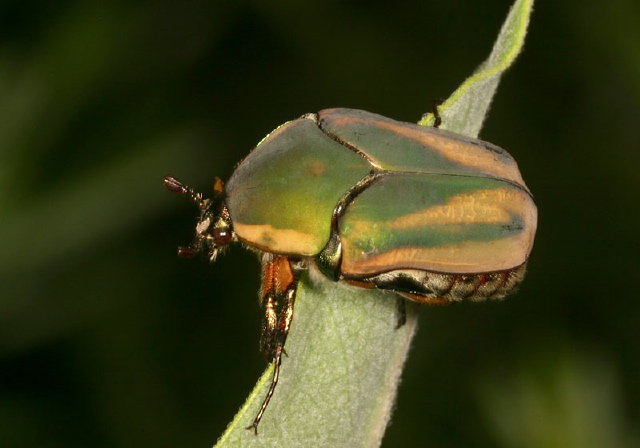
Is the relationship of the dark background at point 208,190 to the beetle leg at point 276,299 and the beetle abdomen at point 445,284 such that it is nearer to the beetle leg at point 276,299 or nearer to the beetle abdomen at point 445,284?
the beetle abdomen at point 445,284

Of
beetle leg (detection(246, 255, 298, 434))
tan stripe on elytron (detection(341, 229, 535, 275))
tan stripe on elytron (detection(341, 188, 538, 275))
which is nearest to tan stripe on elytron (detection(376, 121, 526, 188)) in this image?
tan stripe on elytron (detection(341, 188, 538, 275))

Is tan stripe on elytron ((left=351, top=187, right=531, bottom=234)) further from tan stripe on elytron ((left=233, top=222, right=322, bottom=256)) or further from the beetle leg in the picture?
the beetle leg

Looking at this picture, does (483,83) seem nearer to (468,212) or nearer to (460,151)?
(460,151)

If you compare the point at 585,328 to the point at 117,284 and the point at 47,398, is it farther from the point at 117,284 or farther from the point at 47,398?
the point at 47,398

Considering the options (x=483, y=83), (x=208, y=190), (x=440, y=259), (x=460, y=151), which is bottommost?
(x=208, y=190)

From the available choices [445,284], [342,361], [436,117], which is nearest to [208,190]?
[436,117]

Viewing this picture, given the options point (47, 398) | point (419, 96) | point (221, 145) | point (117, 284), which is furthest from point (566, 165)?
point (47, 398)

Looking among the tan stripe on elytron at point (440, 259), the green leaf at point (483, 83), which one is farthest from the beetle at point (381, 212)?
the green leaf at point (483, 83)

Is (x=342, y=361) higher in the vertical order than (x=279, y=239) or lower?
lower
